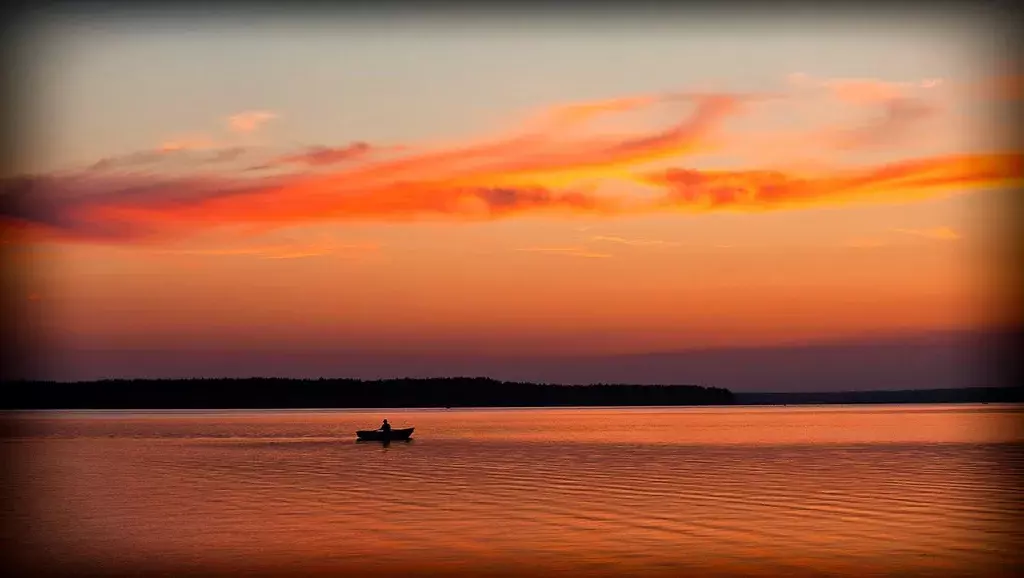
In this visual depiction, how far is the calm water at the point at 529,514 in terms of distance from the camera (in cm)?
3175

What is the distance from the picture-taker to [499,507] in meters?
44.7

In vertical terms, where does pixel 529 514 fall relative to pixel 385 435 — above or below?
below

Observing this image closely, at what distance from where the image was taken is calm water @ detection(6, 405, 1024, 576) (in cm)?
3175

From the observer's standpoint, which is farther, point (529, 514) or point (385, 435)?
point (385, 435)

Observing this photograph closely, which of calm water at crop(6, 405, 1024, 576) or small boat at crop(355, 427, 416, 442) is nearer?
calm water at crop(6, 405, 1024, 576)

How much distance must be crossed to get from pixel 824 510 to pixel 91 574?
82.9 feet

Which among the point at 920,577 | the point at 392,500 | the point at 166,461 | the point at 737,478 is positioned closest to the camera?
the point at 920,577

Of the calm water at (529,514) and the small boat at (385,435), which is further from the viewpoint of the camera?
the small boat at (385,435)

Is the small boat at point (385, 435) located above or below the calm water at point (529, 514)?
above

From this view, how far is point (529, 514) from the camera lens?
1665 inches

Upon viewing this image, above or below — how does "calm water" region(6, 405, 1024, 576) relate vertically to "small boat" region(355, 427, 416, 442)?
below

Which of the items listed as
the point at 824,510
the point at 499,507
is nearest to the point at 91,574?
the point at 499,507

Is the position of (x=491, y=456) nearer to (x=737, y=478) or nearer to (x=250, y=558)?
(x=737, y=478)

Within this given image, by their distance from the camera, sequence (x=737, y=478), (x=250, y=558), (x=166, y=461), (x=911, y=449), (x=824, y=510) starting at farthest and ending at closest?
(x=911, y=449), (x=166, y=461), (x=737, y=478), (x=824, y=510), (x=250, y=558)
